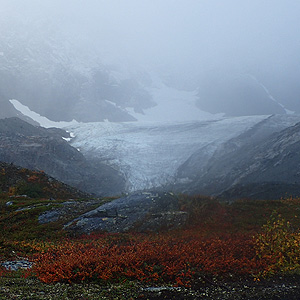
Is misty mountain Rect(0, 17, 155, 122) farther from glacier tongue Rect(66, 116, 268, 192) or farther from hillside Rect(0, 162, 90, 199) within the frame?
hillside Rect(0, 162, 90, 199)

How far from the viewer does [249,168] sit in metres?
36.6

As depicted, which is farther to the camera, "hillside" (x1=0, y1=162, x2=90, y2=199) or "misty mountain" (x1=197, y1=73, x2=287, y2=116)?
"misty mountain" (x1=197, y1=73, x2=287, y2=116)

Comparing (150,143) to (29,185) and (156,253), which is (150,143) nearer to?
(29,185)

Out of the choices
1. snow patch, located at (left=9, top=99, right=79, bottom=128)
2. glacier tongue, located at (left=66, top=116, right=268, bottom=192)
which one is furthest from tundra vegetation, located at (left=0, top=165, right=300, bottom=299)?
snow patch, located at (left=9, top=99, right=79, bottom=128)

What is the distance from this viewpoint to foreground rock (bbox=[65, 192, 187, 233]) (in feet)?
43.4

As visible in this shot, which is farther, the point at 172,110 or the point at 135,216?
the point at 172,110

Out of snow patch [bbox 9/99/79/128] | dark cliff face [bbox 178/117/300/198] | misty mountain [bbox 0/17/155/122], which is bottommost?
dark cliff face [bbox 178/117/300/198]

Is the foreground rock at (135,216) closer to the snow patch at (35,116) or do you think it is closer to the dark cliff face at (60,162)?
the dark cliff face at (60,162)

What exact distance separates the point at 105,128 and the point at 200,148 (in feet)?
85.0

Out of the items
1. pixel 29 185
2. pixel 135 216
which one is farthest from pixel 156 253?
pixel 29 185

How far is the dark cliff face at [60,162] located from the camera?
41.0 metres

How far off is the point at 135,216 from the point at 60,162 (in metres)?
32.9

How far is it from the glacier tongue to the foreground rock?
25.0 metres

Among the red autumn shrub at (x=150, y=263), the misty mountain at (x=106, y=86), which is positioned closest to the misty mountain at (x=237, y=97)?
the misty mountain at (x=106, y=86)
